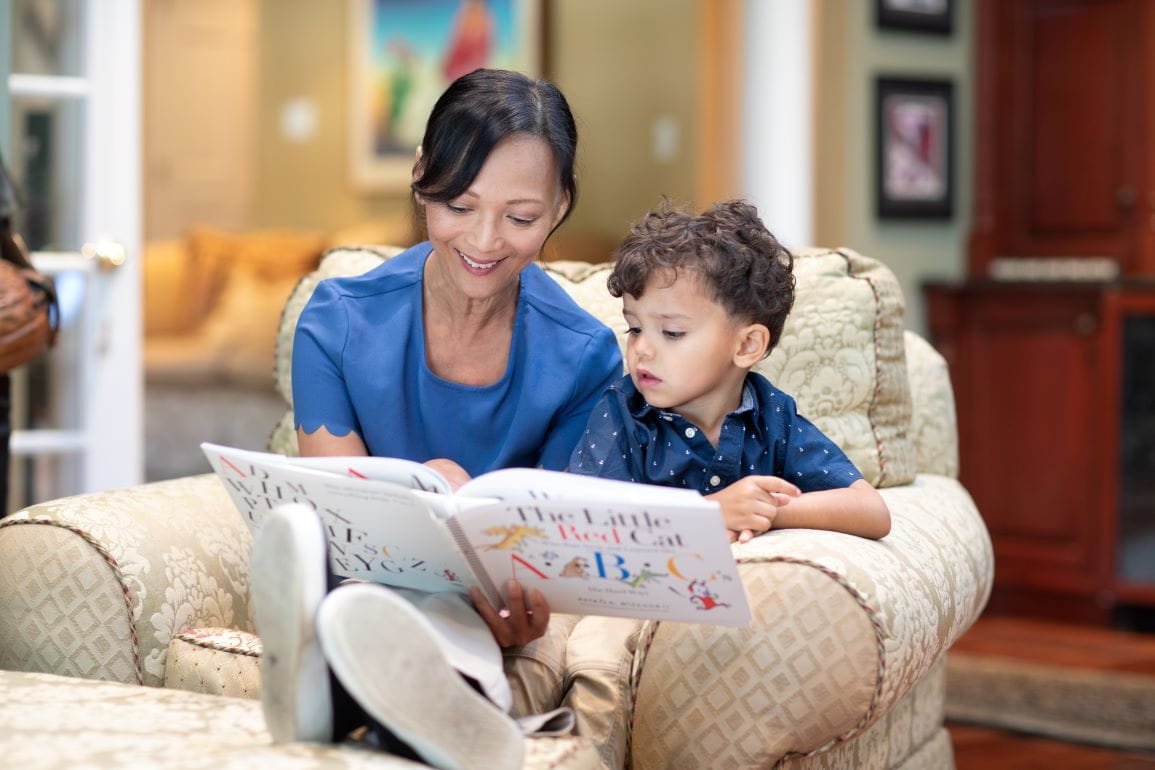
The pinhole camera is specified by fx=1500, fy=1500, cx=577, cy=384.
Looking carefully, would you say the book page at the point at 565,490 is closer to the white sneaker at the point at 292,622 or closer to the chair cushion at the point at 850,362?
the white sneaker at the point at 292,622

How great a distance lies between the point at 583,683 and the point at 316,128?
5.79 m

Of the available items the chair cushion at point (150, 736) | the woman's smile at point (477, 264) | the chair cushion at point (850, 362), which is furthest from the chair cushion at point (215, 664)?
the chair cushion at point (850, 362)

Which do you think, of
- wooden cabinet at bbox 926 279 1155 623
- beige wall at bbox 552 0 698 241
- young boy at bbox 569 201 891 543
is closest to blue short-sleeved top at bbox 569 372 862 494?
young boy at bbox 569 201 891 543

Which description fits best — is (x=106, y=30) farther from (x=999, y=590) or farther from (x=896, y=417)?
(x=999, y=590)

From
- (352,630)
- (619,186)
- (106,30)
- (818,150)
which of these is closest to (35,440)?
(106,30)

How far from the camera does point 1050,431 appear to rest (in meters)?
4.11

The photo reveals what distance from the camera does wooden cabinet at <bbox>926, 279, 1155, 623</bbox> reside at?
153 inches

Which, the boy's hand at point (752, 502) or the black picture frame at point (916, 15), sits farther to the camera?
the black picture frame at point (916, 15)

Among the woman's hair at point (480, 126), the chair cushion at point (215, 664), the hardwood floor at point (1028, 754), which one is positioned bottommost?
the hardwood floor at point (1028, 754)

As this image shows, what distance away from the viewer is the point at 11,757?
3.94ft

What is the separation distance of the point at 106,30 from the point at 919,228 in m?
2.45

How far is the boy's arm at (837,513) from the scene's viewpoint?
157cm

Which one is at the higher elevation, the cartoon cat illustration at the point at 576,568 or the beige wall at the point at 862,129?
the beige wall at the point at 862,129

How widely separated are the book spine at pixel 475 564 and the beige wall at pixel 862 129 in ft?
9.87
